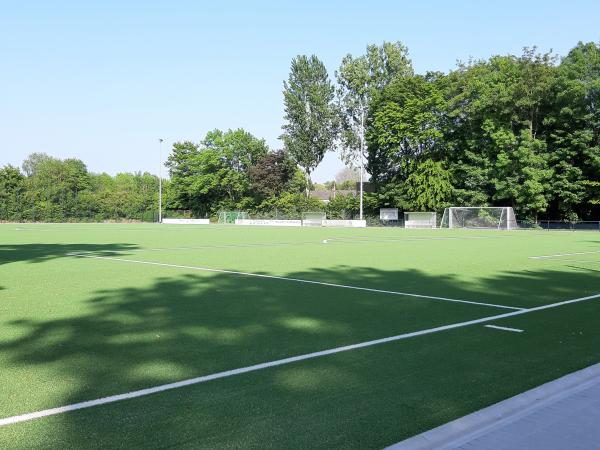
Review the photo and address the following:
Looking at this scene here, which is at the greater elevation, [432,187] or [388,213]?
[432,187]

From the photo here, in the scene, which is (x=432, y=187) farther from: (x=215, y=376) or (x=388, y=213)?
(x=215, y=376)

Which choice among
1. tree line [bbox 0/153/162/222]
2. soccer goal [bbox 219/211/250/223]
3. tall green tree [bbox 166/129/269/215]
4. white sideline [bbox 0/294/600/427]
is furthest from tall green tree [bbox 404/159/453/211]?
white sideline [bbox 0/294/600/427]

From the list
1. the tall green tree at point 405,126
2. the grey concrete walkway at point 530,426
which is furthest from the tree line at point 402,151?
the grey concrete walkway at point 530,426

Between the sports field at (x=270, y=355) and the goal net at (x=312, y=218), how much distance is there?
Result: 55720mm

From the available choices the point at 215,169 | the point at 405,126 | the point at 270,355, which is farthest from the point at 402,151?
the point at 270,355

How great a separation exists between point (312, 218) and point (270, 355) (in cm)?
6330

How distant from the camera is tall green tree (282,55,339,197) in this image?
252 ft

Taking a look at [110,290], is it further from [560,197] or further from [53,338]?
[560,197]

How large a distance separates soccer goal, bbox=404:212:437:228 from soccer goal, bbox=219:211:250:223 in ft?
85.0

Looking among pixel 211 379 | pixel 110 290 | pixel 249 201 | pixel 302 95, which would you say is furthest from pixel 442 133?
pixel 211 379

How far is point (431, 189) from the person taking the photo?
5859 cm

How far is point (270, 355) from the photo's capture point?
18.3ft

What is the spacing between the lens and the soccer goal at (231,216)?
76.9m

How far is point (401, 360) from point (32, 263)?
13.3m
